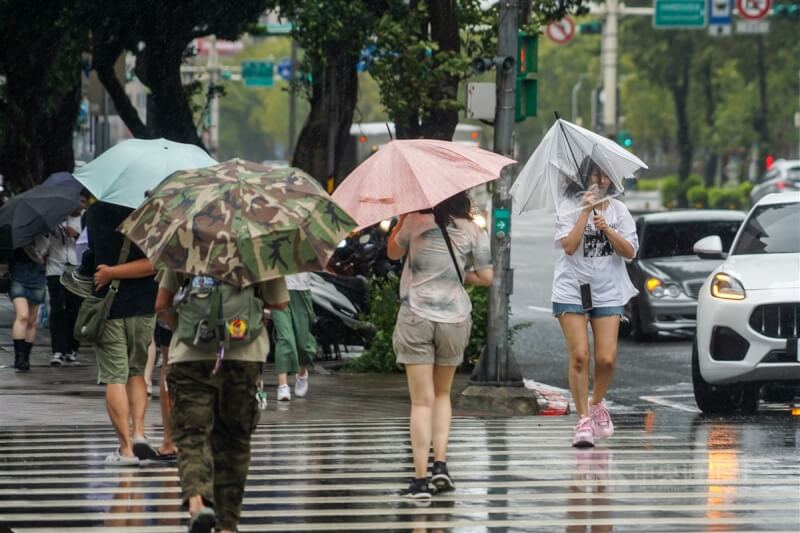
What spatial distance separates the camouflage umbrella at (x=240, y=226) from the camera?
24.7 feet

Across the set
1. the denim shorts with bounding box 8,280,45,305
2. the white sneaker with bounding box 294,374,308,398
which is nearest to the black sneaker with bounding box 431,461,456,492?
the white sneaker with bounding box 294,374,308,398

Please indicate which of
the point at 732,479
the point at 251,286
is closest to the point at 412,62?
the point at 732,479

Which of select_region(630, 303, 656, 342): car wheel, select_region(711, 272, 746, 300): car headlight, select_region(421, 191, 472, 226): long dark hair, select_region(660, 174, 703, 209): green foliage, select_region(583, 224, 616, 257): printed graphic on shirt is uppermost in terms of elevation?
select_region(421, 191, 472, 226): long dark hair

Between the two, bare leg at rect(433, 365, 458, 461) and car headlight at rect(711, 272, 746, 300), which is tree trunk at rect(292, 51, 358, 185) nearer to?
car headlight at rect(711, 272, 746, 300)

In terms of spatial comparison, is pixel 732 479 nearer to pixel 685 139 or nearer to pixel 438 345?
pixel 438 345

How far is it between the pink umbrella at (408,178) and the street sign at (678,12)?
3465 centimetres

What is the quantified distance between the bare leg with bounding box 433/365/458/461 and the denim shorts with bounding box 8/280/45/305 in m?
8.53

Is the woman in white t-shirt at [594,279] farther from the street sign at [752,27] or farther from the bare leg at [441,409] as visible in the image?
the street sign at [752,27]

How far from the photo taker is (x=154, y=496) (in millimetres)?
9391

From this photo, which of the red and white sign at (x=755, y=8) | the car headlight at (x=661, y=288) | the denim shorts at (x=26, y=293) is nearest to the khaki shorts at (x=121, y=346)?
the denim shorts at (x=26, y=293)

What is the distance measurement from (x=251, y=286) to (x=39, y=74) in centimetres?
1782

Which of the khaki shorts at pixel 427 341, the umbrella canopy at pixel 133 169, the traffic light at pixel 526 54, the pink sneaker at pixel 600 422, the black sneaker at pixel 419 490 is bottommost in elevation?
the pink sneaker at pixel 600 422

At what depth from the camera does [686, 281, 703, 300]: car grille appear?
21078 mm

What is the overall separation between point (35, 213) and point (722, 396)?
21.3 ft
